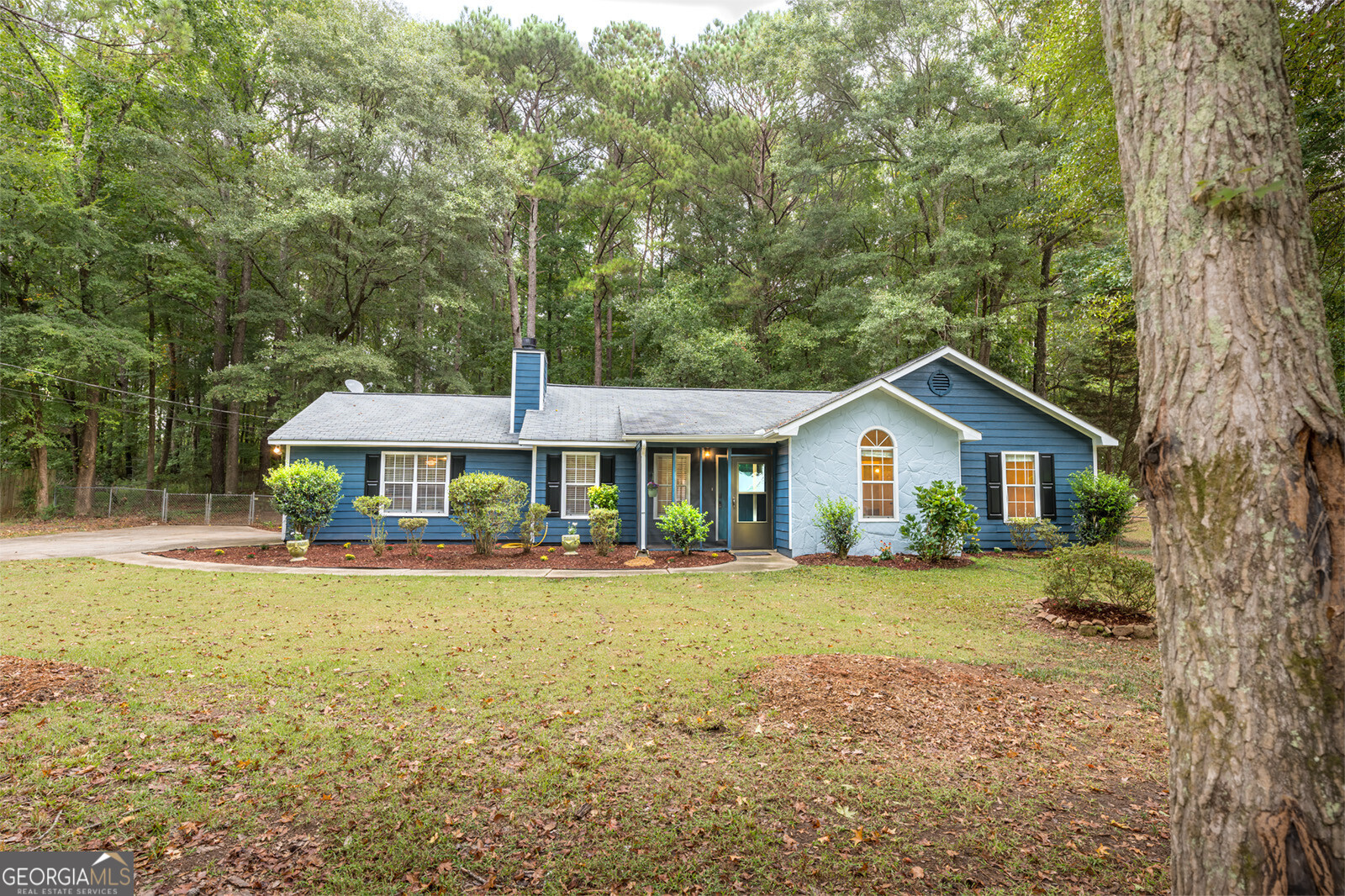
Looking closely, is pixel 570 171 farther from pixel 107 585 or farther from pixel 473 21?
pixel 107 585

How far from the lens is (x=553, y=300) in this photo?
28.7 meters

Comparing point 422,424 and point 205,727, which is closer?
point 205,727

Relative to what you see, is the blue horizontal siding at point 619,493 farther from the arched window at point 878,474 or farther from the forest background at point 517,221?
the forest background at point 517,221

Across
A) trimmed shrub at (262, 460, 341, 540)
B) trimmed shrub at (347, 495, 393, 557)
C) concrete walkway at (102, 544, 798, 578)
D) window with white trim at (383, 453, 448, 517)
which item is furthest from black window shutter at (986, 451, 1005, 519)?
trimmed shrub at (262, 460, 341, 540)

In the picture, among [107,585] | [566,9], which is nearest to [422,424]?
[107,585]

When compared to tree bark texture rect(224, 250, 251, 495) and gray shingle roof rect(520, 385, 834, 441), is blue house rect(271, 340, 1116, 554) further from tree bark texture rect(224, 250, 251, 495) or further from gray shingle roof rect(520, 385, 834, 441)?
tree bark texture rect(224, 250, 251, 495)

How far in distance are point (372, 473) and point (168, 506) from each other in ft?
39.1

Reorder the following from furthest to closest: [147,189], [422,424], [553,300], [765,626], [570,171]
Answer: [553,300]
[570,171]
[147,189]
[422,424]
[765,626]

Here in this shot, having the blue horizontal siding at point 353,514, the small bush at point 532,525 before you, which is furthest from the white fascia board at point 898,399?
the blue horizontal siding at point 353,514

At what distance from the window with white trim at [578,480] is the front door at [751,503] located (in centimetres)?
335

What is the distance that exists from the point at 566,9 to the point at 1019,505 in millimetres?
25064

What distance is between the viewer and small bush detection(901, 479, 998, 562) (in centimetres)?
1110

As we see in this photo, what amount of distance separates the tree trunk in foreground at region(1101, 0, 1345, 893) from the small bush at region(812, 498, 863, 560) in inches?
385

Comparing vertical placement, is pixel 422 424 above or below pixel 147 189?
below
